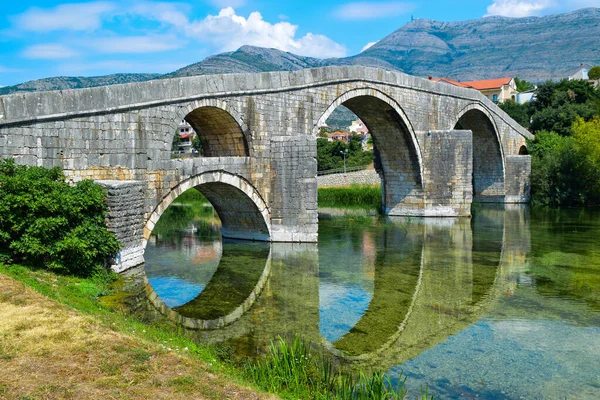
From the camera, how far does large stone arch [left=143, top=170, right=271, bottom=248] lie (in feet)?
39.0

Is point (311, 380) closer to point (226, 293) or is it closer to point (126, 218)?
point (226, 293)

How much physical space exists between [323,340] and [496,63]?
475ft

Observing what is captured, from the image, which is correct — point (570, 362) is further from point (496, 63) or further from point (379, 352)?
point (496, 63)

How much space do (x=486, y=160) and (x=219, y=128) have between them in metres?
18.4

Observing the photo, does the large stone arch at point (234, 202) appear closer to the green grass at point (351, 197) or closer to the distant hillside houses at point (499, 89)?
the green grass at point (351, 197)

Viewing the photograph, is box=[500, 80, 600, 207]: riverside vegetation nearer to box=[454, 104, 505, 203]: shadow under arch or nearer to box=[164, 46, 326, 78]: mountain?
box=[454, 104, 505, 203]: shadow under arch

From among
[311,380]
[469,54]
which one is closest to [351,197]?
[311,380]

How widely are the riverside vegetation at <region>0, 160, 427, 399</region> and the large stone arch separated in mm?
2677

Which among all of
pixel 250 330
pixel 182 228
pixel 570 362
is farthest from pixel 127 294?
pixel 182 228

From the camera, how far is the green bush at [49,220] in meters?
7.99

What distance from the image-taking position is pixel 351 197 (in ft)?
84.4

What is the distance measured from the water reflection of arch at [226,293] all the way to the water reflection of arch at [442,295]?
211 cm

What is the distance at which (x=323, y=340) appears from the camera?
7.05m

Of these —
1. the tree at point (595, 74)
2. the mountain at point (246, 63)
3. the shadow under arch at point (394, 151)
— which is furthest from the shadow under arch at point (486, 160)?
the mountain at point (246, 63)
